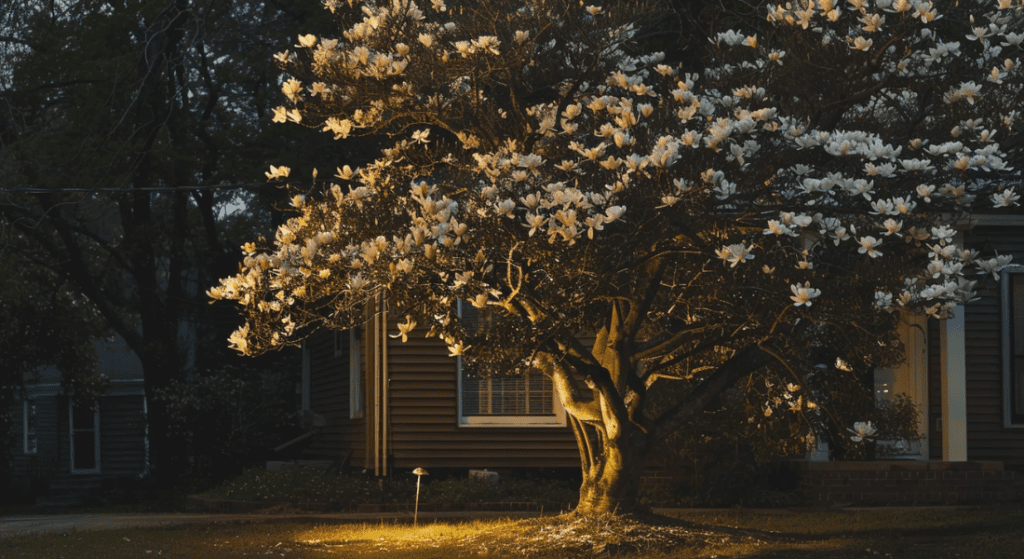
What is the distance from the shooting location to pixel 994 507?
13.3 m

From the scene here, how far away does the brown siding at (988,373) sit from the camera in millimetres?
15805

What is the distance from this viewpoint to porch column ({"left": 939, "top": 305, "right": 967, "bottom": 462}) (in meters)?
14.5

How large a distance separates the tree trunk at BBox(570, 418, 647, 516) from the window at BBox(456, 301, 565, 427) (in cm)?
545

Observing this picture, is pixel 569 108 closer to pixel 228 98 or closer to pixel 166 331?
pixel 166 331

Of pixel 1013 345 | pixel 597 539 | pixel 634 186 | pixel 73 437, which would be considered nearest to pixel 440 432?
pixel 597 539

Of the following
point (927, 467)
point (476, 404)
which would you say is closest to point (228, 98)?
point (476, 404)

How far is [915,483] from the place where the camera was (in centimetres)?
1415

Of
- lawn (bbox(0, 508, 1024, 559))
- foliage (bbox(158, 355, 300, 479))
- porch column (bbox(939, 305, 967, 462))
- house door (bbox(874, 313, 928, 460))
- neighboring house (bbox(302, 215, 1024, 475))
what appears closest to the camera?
lawn (bbox(0, 508, 1024, 559))

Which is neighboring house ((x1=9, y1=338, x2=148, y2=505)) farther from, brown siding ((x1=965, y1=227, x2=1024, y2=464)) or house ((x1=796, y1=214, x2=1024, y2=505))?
brown siding ((x1=965, y1=227, x2=1024, y2=464))

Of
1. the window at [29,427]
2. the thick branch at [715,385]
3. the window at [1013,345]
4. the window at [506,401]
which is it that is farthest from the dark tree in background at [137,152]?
the window at [1013,345]

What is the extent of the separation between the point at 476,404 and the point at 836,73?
845cm

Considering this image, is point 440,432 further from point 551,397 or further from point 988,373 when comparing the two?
point 988,373

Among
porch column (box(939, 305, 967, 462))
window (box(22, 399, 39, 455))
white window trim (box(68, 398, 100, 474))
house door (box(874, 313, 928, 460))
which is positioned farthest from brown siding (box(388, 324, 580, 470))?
window (box(22, 399, 39, 455))

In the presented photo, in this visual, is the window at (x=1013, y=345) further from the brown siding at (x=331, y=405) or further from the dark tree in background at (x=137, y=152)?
the dark tree in background at (x=137, y=152)
